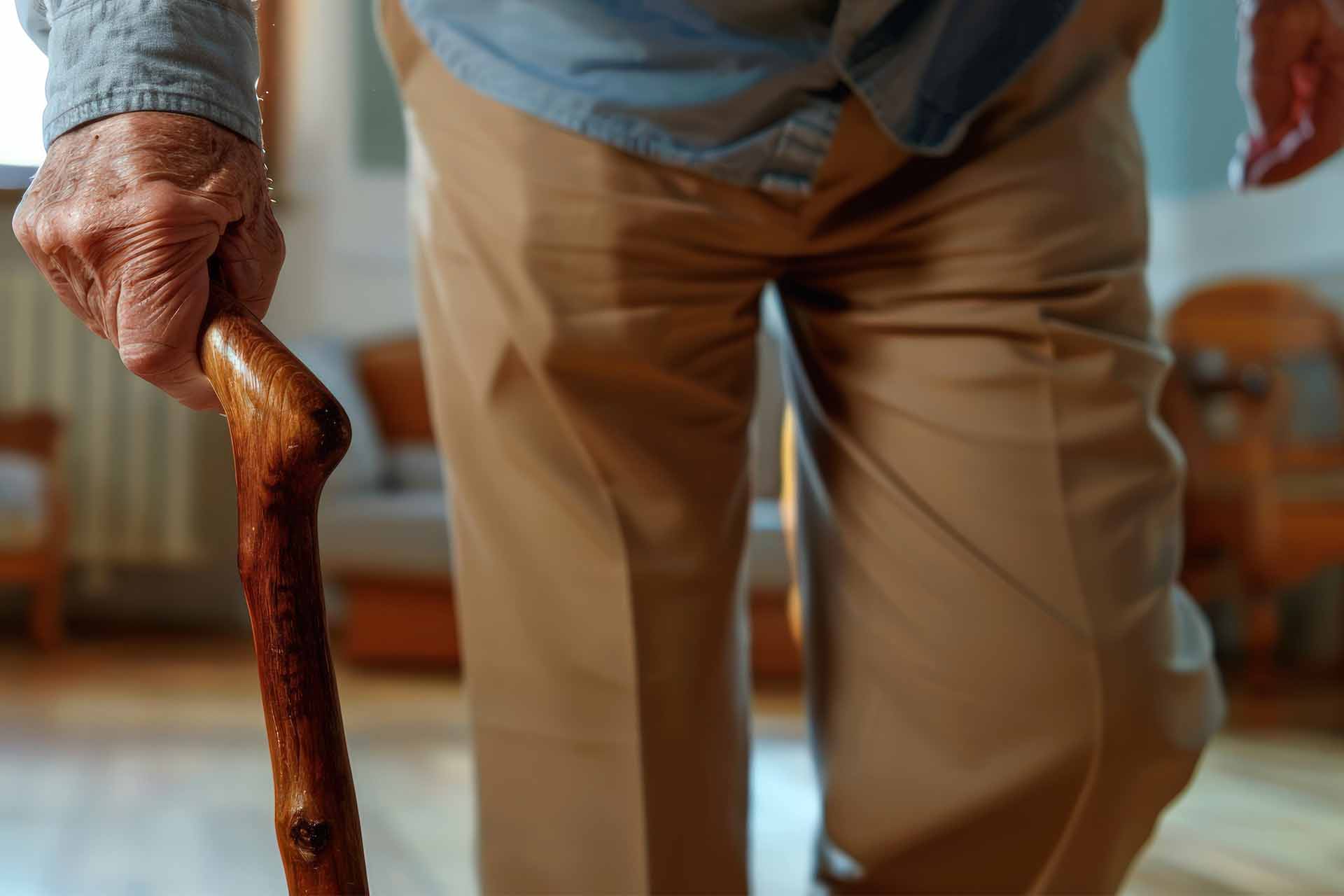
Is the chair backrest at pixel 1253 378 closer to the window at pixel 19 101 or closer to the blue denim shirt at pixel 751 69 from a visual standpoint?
the blue denim shirt at pixel 751 69

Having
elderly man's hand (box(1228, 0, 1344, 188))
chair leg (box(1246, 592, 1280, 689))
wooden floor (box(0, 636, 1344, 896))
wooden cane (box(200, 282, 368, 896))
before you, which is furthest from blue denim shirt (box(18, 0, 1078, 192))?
chair leg (box(1246, 592, 1280, 689))

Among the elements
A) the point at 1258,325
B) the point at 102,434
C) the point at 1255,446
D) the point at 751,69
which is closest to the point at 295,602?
the point at 751,69

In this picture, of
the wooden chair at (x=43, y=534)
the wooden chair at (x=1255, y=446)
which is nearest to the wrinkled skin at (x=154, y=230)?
the wooden chair at (x=1255, y=446)

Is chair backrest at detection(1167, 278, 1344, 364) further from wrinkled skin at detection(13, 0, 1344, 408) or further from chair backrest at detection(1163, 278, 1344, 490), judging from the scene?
wrinkled skin at detection(13, 0, 1344, 408)

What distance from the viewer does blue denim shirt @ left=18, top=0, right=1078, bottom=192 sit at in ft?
2.15

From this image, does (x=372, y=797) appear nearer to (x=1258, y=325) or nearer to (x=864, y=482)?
(x=864, y=482)

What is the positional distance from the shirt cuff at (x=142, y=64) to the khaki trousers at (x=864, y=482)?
28 centimetres

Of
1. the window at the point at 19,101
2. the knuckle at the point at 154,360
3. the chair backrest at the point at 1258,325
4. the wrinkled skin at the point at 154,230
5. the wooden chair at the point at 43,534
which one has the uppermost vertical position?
→ the window at the point at 19,101

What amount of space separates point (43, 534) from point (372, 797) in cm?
174

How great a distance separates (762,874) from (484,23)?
969mm

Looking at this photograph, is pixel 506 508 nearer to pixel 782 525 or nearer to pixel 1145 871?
pixel 1145 871

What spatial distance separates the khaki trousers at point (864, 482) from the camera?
0.67m

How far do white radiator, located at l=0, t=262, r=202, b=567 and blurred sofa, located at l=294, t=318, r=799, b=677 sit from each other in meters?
0.59

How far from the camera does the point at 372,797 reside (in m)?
1.71
